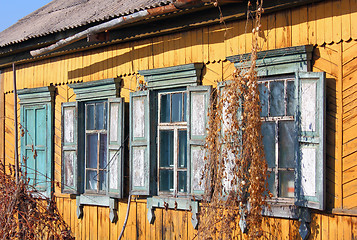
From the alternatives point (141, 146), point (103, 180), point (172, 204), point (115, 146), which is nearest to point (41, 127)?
point (103, 180)

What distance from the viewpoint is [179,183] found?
828 cm

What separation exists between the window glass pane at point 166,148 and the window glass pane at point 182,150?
0.19 metres

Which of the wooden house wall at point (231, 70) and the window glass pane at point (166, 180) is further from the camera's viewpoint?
the window glass pane at point (166, 180)

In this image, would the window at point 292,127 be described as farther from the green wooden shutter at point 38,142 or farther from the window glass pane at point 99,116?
the green wooden shutter at point 38,142

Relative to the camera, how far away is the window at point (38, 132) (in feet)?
35.8

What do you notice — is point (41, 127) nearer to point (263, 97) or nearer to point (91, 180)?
point (91, 180)

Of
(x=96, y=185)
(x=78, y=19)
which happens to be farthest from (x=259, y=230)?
(x=78, y=19)

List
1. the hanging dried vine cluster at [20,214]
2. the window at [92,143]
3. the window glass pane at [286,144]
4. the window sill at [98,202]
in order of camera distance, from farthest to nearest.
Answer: the window sill at [98,202]
the window at [92,143]
the hanging dried vine cluster at [20,214]
the window glass pane at [286,144]

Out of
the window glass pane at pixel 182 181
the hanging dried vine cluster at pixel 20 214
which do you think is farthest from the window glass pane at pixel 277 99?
the hanging dried vine cluster at pixel 20 214

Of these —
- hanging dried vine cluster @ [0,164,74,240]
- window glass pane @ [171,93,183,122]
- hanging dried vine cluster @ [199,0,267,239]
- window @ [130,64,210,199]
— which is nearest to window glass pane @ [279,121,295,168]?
hanging dried vine cluster @ [199,0,267,239]

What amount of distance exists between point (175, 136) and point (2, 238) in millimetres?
2612

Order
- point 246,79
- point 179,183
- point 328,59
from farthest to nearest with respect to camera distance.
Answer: point 179,183, point 246,79, point 328,59

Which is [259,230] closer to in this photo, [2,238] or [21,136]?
[2,238]

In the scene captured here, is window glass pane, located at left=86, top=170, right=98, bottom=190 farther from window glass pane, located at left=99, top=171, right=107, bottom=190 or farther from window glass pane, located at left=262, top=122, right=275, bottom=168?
window glass pane, located at left=262, top=122, right=275, bottom=168
